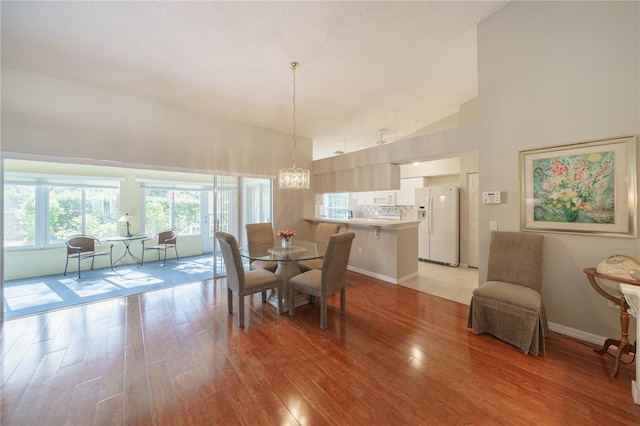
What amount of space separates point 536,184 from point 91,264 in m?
7.99

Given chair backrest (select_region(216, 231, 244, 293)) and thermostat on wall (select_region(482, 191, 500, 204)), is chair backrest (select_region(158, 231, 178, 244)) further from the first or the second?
thermostat on wall (select_region(482, 191, 500, 204))

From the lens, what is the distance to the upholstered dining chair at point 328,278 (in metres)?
2.60

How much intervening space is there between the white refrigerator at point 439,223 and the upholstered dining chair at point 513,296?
2714mm

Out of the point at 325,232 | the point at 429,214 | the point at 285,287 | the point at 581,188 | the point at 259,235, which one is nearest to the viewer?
the point at 581,188

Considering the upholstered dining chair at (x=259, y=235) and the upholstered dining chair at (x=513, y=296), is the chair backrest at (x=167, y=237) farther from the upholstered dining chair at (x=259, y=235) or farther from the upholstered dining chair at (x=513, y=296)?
the upholstered dining chair at (x=513, y=296)

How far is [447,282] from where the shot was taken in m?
4.20

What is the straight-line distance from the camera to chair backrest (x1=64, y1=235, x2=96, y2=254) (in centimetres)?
464

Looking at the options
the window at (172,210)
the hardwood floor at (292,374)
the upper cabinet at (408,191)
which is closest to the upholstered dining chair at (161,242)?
the window at (172,210)

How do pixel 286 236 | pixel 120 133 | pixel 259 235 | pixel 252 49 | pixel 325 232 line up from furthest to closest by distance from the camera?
pixel 259 235 → pixel 325 232 → pixel 120 133 → pixel 286 236 → pixel 252 49

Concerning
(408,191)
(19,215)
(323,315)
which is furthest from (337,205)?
(19,215)

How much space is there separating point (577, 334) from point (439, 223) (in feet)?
10.6

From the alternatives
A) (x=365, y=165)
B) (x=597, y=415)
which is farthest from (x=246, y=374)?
(x=365, y=165)

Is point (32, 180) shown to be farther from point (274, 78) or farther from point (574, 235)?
point (574, 235)

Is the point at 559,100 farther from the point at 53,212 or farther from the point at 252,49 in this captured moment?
the point at 53,212
